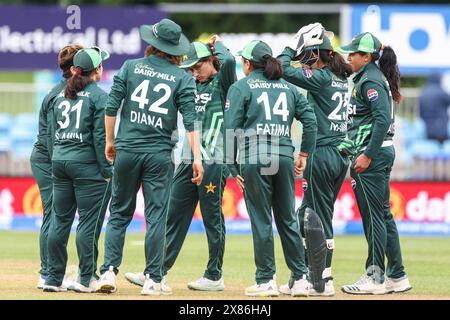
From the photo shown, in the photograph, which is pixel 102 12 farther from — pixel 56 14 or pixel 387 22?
pixel 387 22

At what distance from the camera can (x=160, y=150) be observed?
36.1 feet

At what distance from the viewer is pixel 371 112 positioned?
11.8 m

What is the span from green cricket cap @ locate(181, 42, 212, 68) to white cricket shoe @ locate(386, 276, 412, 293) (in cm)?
316

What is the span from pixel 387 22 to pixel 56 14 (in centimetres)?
664

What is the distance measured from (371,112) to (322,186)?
0.97m

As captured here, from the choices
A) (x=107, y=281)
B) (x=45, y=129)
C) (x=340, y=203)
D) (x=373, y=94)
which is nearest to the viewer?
(x=107, y=281)

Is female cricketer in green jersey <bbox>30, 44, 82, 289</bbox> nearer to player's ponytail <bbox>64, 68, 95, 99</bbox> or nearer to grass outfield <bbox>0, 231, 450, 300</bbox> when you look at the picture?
player's ponytail <bbox>64, 68, 95, 99</bbox>

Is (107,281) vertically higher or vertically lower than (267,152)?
lower

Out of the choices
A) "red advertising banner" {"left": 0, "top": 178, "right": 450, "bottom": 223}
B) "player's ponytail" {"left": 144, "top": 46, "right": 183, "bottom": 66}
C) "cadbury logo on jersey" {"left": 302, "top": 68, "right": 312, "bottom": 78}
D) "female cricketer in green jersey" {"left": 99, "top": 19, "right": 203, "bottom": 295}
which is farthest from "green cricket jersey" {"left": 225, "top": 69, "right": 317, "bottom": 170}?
"red advertising banner" {"left": 0, "top": 178, "right": 450, "bottom": 223}

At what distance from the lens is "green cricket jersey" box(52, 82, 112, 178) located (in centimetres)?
1118

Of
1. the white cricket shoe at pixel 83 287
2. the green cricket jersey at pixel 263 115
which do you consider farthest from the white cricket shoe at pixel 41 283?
the green cricket jersey at pixel 263 115

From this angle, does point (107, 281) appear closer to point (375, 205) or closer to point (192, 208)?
point (192, 208)

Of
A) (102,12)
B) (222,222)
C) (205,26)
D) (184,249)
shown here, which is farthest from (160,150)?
(205,26)

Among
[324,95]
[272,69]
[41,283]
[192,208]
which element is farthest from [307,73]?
[41,283]
